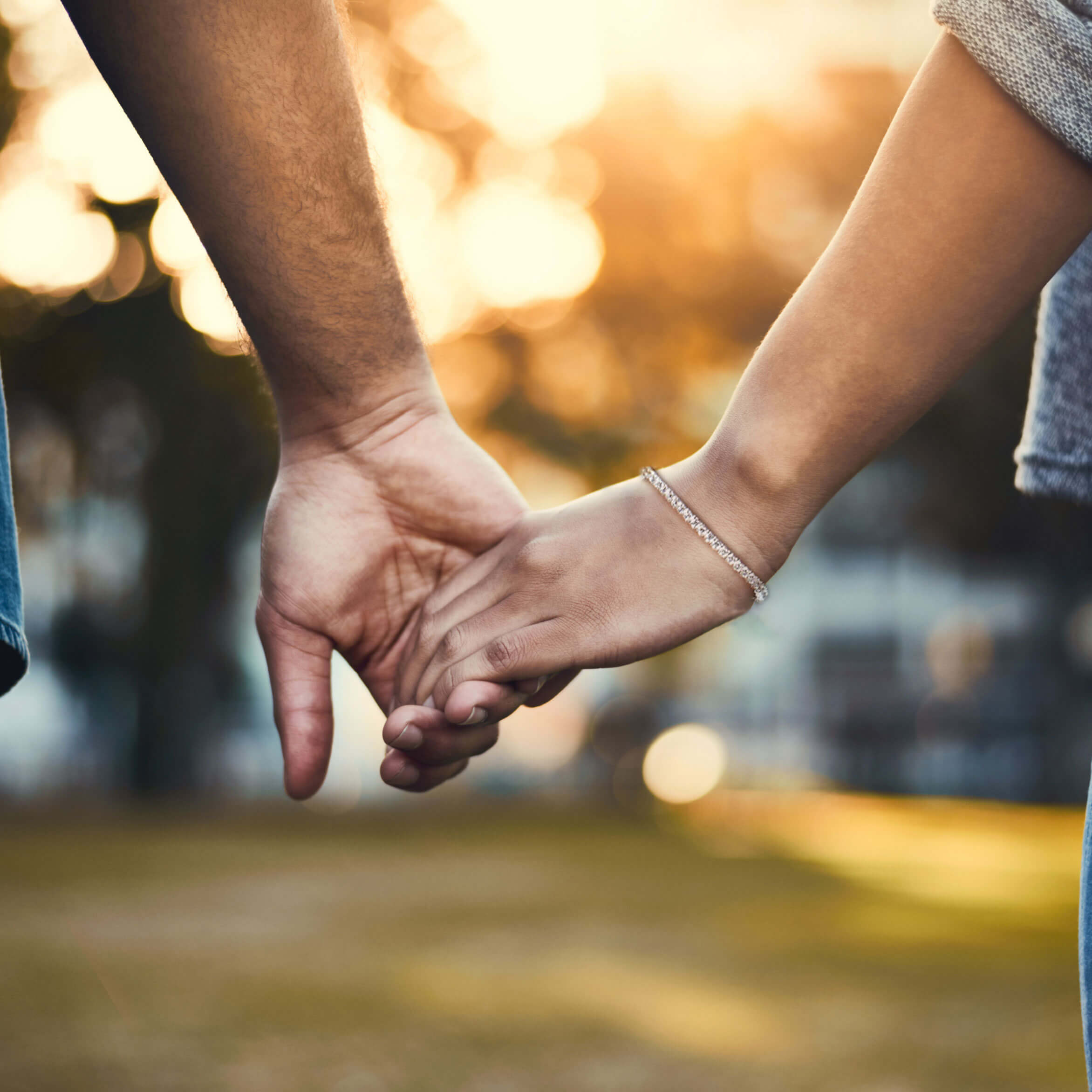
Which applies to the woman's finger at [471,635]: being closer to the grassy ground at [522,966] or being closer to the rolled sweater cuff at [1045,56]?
the rolled sweater cuff at [1045,56]

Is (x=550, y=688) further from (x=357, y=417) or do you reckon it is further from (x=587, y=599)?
(x=357, y=417)

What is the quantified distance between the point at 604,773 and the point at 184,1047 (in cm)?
2081

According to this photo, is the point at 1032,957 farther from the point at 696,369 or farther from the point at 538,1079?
the point at 696,369

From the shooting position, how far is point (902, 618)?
128 feet

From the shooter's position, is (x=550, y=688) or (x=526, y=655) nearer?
(x=526, y=655)

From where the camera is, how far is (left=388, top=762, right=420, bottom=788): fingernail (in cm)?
187

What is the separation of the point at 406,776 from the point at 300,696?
0.78 ft

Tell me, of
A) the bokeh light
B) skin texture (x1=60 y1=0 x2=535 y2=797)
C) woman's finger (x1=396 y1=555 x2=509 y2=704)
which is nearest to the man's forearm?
skin texture (x1=60 y1=0 x2=535 y2=797)

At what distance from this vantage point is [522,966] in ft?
26.2

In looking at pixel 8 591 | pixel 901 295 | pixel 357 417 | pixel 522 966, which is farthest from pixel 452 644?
pixel 522 966

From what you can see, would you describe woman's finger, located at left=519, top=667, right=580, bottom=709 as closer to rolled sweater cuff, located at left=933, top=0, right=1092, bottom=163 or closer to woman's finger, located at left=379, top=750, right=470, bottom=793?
woman's finger, located at left=379, top=750, right=470, bottom=793

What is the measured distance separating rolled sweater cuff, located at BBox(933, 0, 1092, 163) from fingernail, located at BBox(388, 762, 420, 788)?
1.27 metres

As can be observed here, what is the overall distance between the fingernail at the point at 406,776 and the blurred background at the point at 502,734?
13.7 ft

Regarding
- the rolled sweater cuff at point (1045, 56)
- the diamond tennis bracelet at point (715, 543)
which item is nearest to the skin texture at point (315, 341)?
the diamond tennis bracelet at point (715, 543)
